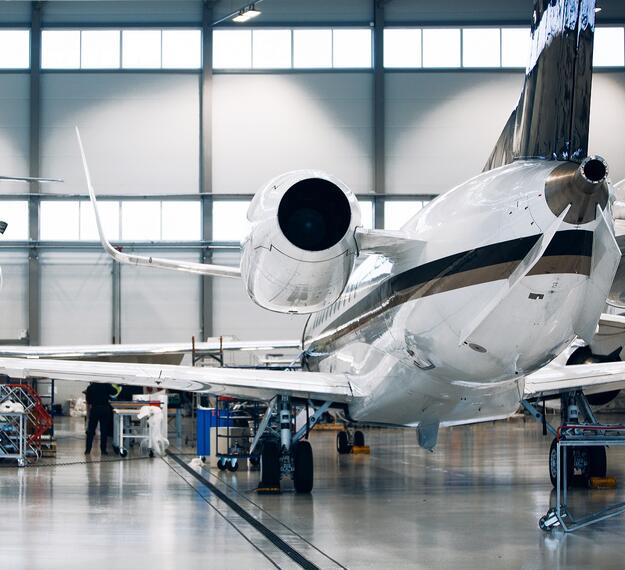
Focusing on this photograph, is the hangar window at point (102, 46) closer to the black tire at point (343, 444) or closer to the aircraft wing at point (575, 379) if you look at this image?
the black tire at point (343, 444)

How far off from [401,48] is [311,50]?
3.49 meters

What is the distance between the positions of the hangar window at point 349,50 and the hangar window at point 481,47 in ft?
12.5

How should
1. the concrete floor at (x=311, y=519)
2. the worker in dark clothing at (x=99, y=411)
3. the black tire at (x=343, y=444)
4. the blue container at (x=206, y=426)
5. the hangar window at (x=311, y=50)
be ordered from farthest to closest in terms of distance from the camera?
1. the hangar window at (x=311, y=50)
2. the black tire at (x=343, y=444)
3. the worker in dark clothing at (x=99, y=411)
4. the blue container at (x=206, y=426)
5. the concrete floor at (x=311, y=519)

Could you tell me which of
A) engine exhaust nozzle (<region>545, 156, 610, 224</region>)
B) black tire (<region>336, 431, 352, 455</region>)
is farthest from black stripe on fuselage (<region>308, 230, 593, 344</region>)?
black tire (<region>336, 431, 352, 455</region>)

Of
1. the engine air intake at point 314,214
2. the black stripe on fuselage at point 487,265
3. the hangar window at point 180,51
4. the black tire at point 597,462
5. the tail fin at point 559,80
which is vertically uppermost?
the hangar window at point 180,51

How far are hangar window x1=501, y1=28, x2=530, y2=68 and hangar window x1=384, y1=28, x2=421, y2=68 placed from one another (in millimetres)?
3288

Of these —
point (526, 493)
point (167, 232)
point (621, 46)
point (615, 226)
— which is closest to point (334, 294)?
point (615, 226)

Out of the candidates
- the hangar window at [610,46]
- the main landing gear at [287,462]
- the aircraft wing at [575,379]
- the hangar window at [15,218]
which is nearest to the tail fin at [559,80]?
the aircraft wing at [575,379]

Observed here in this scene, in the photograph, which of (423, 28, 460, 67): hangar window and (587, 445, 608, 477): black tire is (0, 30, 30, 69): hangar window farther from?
(587, 445, 608, 477): black tire

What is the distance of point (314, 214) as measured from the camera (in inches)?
433

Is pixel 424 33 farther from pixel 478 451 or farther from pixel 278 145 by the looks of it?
pixel 478 451

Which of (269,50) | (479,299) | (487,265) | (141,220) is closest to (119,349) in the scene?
(141,220)

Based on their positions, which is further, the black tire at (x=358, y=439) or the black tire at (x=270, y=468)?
the black tire at (x=358, y=439)

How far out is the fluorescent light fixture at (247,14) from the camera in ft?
121
